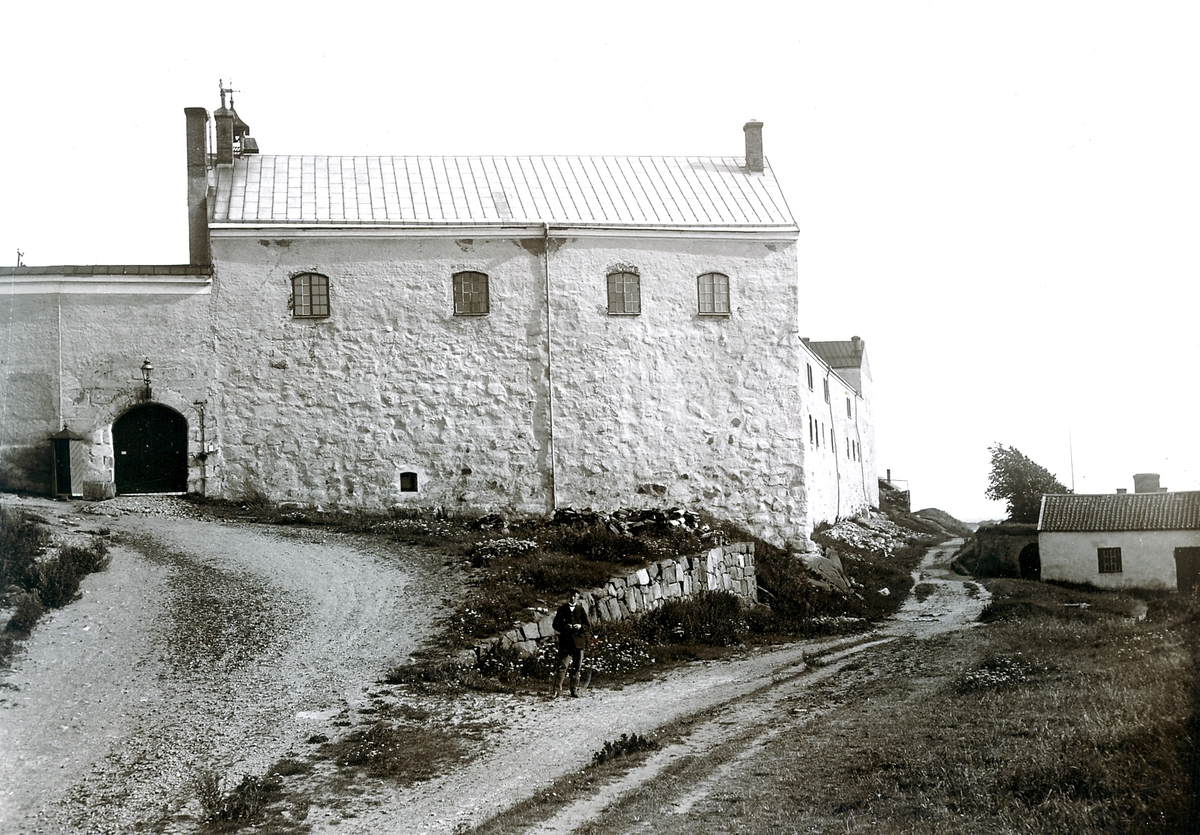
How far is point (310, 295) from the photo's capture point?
2411 cm

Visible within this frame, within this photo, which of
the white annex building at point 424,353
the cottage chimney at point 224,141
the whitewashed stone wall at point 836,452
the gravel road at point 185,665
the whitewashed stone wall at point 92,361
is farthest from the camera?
the whitewashed stone wall at point 836,452

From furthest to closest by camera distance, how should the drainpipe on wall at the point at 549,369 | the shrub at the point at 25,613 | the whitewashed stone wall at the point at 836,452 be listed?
the whitewashed stone wall at the point at 836,452 < the drainpipe on wall at the point at 549,369 < the shrub at the point at 25,613

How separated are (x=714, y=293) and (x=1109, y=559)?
11226 mm

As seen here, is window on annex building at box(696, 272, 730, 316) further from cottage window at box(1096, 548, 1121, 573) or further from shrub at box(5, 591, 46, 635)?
shrub at box(5, 591, 46, 635)

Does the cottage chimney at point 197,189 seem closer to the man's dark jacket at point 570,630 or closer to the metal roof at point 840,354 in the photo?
the man's dark jacket at point 570,630

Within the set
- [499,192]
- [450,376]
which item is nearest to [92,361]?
[450,376]

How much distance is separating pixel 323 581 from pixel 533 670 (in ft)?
15.5

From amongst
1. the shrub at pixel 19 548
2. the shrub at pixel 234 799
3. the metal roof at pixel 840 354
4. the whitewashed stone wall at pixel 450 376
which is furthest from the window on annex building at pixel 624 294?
the metal roof at pixel 840 354

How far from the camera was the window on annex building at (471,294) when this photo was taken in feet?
80.6

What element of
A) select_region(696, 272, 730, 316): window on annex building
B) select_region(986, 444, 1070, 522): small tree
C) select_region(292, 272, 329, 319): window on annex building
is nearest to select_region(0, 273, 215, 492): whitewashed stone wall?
select_region(292, 272, 329, 319): window on annex building

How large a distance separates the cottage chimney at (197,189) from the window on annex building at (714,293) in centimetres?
1271

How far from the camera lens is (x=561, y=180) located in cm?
2697

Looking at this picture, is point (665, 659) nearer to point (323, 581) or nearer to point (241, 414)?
point (323, 581)

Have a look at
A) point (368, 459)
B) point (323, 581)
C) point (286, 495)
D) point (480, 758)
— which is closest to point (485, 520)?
point (368, 459)
